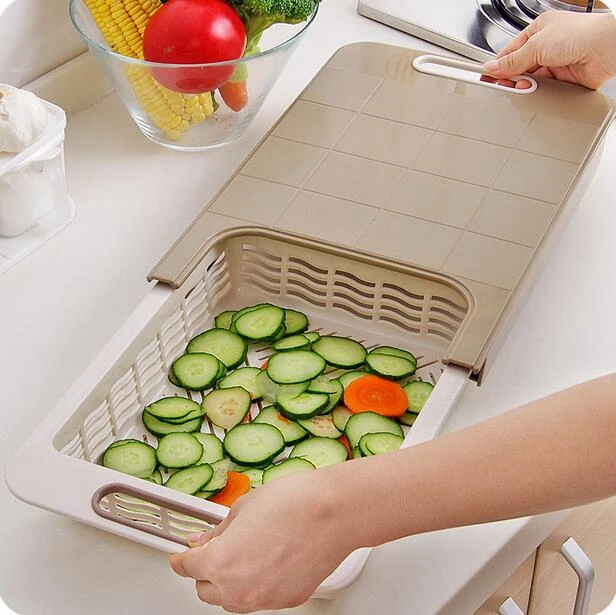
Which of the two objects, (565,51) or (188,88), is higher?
(188,88)

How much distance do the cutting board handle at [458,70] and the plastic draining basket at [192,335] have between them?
32cm

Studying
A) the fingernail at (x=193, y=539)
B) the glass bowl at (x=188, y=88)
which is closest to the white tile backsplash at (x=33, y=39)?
the glass bowl at (x=188, y=88)

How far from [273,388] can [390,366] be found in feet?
0.36

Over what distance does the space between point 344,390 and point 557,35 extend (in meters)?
0.53

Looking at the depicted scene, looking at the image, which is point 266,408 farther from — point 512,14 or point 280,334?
point 512,14

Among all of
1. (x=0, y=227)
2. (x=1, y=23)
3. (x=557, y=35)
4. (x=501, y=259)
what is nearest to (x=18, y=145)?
(x=0, y=227)

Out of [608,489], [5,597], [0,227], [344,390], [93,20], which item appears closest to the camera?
[608,489]

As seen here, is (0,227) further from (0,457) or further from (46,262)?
(0,457)

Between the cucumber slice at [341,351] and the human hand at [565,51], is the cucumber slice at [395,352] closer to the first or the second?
the cucumber slice at [341,351]

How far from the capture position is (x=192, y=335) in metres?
1.00

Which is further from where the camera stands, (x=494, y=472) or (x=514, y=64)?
(x=514, y=64)

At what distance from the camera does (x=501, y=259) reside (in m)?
0.96

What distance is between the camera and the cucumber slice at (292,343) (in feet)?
3.19

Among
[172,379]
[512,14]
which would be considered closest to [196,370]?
[172,379]
